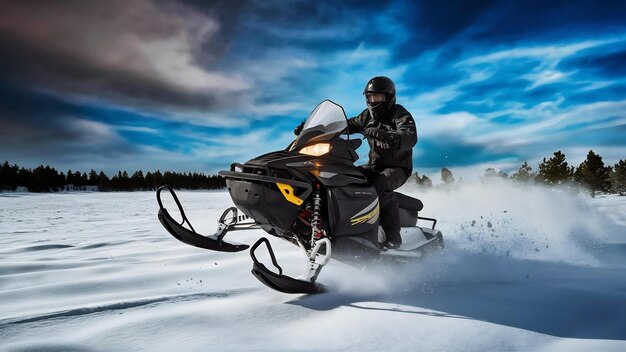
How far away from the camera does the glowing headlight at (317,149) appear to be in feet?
11.6

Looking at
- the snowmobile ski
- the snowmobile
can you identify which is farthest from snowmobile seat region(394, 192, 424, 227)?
the snowmobile ski

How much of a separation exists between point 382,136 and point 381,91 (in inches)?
39.3

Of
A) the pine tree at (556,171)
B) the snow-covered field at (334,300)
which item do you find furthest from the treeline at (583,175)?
the snow-covered field at (334,300)

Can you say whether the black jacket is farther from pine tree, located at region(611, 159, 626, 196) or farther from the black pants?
pine tree, located at region(611, 159, 626, 196)

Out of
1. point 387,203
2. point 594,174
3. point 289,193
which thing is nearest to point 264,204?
point 289,193

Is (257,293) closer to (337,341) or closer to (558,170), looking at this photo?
(337,341)

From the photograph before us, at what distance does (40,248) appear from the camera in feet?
20.6

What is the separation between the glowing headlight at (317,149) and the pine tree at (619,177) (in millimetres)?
68952

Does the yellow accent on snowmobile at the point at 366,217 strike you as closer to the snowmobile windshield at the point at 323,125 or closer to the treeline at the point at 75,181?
the snowmobile windshield at the point at 323,125

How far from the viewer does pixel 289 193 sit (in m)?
3.27

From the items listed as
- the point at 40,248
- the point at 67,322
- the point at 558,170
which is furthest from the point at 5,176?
the point at 558,170

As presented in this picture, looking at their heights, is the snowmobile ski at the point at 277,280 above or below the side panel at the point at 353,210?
below

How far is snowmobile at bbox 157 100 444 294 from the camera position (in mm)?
3238

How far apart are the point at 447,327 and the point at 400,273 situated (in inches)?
58.9
